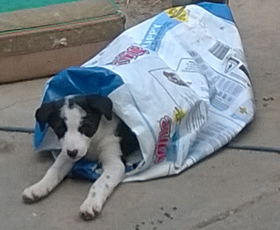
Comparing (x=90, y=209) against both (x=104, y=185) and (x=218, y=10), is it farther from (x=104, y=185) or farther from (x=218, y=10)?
(x=218, y=10)

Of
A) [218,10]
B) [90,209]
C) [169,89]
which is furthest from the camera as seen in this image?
[218,10]

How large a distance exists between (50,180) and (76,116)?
14.8 inches

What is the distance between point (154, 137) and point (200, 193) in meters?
0.39

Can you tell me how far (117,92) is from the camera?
3.55 m

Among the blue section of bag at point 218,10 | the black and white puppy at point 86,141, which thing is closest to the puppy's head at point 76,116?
the black and white puppy at point 86,141

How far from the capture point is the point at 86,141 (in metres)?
→ 3.43

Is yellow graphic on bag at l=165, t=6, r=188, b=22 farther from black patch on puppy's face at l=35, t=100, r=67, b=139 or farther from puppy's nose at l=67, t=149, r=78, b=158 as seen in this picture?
puppy's nose at l=67, t=149, r=78, b=158

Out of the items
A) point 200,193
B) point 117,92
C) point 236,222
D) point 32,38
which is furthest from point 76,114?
point 32,38

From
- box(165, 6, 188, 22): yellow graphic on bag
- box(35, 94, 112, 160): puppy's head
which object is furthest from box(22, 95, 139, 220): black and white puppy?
box(165, 6, 188, 22): yellow graphic on bag

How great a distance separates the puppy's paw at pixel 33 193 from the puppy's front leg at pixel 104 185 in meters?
0.26

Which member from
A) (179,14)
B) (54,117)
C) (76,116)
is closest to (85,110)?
(76,116)

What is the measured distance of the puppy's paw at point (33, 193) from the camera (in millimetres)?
3383

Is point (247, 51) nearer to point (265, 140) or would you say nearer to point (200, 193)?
point (265, 140)

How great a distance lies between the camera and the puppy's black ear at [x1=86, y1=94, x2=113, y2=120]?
134 inches
